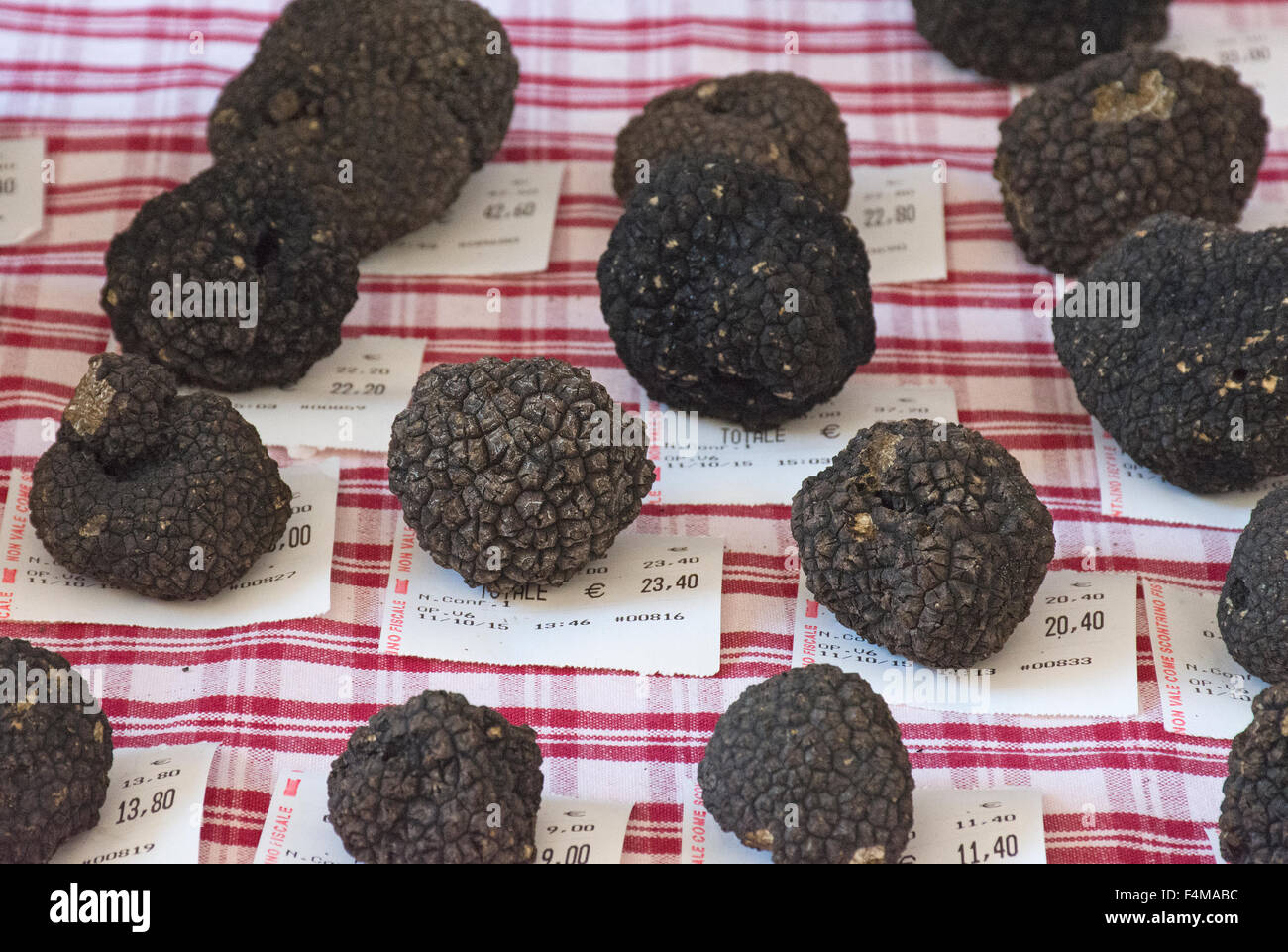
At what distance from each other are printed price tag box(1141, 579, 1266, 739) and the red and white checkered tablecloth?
0.09ft

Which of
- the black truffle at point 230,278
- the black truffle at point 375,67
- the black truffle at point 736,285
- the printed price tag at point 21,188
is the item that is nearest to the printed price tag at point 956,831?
the black truffle at point 736,285

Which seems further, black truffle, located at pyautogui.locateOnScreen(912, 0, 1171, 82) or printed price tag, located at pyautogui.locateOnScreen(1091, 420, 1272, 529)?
black truffle, located at pyautogui.locateOnScreen(912, 0, 1171, 82)

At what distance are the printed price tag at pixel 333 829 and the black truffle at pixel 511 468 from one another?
0.34m

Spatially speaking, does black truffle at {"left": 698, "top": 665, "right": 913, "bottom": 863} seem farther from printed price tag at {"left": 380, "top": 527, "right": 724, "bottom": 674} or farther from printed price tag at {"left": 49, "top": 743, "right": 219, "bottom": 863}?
printed price tag at {"left": 49, "top": 743, "right": 219, "bottom": 863}

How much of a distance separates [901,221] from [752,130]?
363 mm

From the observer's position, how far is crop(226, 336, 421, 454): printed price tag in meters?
2.39

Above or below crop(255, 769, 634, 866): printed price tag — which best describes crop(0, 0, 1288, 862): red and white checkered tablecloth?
above

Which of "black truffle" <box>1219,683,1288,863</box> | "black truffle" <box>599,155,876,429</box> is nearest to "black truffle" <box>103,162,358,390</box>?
"black truffle" <box>599,155,876,429</box>

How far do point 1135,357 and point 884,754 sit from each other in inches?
32.4

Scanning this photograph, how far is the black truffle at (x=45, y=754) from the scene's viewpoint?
68.7 inches

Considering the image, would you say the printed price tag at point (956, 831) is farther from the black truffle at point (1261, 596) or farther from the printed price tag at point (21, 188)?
the printed price tag at point (21, 188)

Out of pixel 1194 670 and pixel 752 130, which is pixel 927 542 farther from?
pixel 752 130

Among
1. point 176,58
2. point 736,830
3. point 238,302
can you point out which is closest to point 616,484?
point 736,830

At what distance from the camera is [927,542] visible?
198cm
